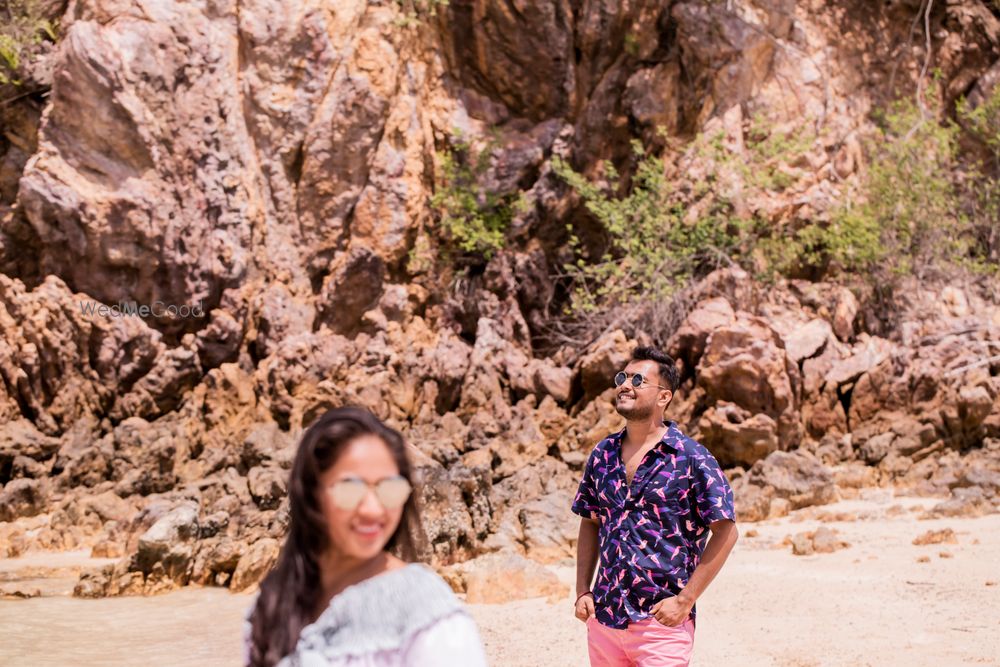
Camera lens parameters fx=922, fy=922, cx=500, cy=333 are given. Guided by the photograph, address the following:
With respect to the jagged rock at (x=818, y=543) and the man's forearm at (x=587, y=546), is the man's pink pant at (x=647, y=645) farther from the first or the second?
the jagged rock at (x=818, y=543)

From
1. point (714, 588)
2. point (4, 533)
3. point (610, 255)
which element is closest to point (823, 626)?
point (714, 588)

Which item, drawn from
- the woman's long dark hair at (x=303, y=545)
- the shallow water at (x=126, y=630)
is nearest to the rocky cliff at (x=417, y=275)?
the shallow water at (x=126, y=630)

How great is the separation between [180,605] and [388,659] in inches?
330

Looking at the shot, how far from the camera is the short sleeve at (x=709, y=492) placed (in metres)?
3.21

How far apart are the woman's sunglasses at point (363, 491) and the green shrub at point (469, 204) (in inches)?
629

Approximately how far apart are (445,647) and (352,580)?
0.22 meters

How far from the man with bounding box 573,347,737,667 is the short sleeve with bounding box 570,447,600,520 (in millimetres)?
23

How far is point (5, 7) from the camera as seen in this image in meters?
17.1

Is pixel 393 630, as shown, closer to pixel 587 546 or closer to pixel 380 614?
pixel 380 614

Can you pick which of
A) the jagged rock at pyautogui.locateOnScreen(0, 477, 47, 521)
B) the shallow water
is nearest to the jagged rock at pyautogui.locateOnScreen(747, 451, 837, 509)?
the shallow water

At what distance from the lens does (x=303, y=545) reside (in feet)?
5.17

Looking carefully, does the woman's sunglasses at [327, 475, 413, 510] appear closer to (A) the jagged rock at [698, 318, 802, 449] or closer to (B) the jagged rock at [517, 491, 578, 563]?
(B) the jagged rock at [517, 491, 578, 563]

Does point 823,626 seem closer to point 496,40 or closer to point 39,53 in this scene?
point 496,40

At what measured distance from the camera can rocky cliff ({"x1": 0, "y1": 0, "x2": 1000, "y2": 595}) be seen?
491 inches
